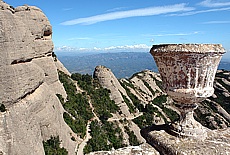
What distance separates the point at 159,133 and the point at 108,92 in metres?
33.8

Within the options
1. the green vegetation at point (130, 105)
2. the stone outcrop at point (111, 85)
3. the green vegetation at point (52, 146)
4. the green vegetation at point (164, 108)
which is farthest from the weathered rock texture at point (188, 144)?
the green vegetation at point (164, 108)

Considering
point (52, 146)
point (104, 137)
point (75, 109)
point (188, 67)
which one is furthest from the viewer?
point (75, 109)

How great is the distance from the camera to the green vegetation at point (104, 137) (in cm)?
2720

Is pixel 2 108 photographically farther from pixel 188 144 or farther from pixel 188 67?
pixel 188 67

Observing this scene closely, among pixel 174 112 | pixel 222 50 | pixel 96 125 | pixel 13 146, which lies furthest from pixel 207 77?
pixel 174 112

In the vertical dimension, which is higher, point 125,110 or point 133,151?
point 133,151

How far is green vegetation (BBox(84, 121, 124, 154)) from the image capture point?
27.2 m

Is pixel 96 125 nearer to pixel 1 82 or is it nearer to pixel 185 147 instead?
pixel 1 82

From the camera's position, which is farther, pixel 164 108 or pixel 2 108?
pixel 164 108

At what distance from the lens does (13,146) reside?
15.2 m

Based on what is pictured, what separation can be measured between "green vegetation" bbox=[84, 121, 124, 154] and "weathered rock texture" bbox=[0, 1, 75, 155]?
4223 millimetres

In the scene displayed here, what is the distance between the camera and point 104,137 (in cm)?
2998

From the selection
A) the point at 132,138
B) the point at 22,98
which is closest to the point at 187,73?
the point at 22,98

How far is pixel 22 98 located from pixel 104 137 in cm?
1478
